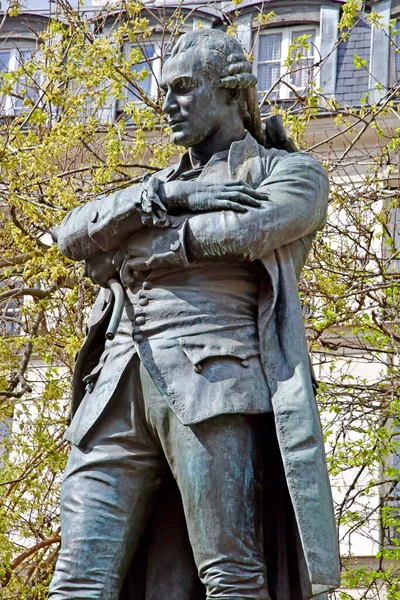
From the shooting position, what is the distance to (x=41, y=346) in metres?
13.1

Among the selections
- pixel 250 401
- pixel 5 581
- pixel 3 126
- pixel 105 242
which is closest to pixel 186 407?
pixel 250 401

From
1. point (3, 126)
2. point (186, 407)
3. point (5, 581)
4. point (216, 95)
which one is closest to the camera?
point (186, 407)

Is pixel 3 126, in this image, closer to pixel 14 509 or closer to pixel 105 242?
pixel 14 509

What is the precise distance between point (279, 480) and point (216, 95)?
137 cm

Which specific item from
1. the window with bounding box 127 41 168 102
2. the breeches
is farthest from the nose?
the window with bounding box 127 41 168 102

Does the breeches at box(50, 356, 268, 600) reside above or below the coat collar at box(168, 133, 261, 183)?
below

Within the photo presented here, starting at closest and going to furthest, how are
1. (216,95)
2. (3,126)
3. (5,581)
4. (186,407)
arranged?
1. (186,407)
2. (216,95)
3. (5,581)
4. (3,126)

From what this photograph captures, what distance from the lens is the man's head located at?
5.41 metres

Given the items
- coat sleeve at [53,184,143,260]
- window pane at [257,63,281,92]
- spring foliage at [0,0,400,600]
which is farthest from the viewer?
window pane at [257,63,281,92]

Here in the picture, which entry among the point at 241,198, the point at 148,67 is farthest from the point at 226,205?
the point at 148,67

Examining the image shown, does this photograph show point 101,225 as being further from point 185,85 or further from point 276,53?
point 276,53

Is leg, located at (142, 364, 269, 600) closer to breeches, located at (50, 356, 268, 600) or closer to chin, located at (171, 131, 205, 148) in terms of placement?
breeches, located at (50, 356, 268, 600)

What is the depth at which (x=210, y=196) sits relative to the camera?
16.9 feet

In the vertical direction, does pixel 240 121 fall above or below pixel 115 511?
above
